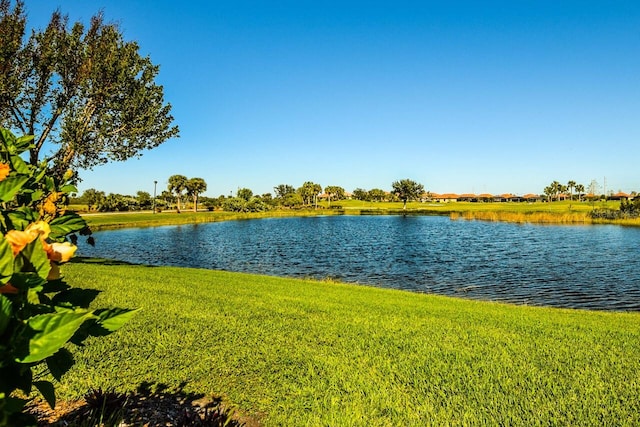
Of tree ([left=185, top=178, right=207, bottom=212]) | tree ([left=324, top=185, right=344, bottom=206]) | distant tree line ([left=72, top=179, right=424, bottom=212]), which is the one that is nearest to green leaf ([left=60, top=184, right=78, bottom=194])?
distant tree line ([left=72, top=179, right=424, bottom=212])

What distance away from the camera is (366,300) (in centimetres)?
1091

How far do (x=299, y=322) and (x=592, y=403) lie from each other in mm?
4840

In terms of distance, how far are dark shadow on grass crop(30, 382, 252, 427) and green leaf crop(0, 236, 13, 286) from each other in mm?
3184

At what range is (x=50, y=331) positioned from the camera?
3.38ft

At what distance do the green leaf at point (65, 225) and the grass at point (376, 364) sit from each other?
132 inches

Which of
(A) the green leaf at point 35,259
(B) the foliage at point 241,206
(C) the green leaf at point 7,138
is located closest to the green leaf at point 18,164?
(C) the green leaf at point 7,138

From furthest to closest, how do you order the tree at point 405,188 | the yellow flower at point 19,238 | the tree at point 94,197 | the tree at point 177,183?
the tree at point 405,188, the tree at point 177,183, the tree at point 94,197, the yellow flower at point 19,238

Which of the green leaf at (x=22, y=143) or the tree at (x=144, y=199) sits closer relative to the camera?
the green leaf at (x=22, y=143)

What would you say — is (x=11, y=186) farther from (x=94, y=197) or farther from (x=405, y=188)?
(x=405, y=188)

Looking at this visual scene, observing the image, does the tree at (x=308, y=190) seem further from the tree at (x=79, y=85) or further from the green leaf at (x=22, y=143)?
the green leaf at (x=22, y=143)

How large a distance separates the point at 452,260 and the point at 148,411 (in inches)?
1039

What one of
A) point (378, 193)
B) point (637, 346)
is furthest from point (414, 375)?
point (378, 193)

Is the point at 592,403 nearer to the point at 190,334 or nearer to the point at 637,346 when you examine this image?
the point at 637,346

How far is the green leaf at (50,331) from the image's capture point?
99cm
